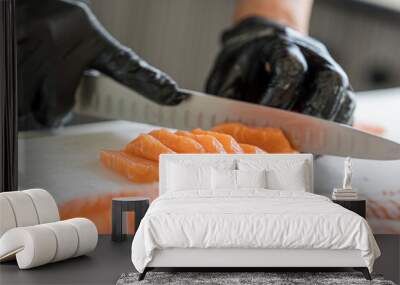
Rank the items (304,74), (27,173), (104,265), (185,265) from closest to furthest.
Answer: (185,265), (104,265), (304,74), (27,173)

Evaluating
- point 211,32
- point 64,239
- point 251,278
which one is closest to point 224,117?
point 211,32

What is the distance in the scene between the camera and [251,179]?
5582 millimetres

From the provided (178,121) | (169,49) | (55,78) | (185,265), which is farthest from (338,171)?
(55,78)

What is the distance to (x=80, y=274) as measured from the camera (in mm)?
4625

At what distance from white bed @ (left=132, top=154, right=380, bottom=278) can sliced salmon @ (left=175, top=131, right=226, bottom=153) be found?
5.72ft

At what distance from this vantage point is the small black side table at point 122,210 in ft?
19.2

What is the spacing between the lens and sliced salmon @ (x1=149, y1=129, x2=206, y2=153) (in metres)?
6.31

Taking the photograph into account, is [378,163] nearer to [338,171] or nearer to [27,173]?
[338,171]

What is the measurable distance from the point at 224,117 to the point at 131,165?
101 cm

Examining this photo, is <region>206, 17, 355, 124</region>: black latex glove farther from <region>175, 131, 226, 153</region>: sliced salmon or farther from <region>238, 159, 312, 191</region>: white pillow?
<region>238, 159, 312, 191</region>: white pillow

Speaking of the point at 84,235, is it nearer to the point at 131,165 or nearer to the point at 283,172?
the point at 131,165

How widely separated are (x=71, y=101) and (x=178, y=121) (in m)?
1.08

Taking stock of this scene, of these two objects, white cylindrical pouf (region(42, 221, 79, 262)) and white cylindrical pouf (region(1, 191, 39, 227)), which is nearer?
white cylindrical pouf (region(42, 221, 79, 262))

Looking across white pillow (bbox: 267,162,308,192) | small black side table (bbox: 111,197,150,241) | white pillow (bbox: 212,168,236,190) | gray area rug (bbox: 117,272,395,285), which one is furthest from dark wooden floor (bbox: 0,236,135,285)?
white pillow (bbox: 267,162,308,192)
